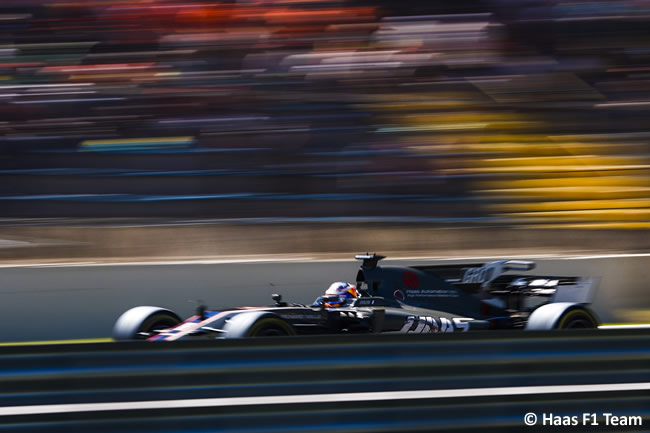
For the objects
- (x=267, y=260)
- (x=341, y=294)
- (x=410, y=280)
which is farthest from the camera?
(x=267, y=260)

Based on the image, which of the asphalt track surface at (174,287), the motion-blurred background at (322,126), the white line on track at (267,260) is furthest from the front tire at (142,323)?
the motion-blurred background at (322,126)

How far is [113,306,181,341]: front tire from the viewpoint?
246 inches

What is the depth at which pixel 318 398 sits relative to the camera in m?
3.08

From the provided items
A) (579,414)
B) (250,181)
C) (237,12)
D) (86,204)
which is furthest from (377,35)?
(579,414)

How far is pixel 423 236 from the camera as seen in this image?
9.41m

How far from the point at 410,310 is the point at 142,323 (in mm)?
2088

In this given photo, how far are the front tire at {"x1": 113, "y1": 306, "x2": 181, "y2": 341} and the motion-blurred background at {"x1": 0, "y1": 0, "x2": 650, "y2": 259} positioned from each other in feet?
8.88

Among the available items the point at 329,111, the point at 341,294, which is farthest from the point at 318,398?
the point at 329,111

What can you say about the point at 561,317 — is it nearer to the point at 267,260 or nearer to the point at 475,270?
the point at 475,270

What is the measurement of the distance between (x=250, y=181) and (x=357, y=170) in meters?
1.36

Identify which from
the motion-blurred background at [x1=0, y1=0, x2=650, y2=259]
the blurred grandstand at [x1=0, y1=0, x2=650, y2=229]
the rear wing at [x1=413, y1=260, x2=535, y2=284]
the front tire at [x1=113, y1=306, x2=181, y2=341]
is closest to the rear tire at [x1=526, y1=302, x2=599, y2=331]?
the rear wing at [x1=413, y1=260, x2=535, y2=284]

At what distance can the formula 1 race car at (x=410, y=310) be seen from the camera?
5.94 metres

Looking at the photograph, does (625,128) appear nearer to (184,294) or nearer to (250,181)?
(250,181)

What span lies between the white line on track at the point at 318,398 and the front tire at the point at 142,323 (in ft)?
10.6
